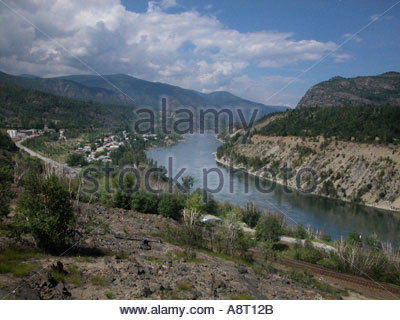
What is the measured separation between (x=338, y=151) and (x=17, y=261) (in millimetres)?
49932

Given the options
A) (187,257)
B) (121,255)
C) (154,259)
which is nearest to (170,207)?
(187,257)

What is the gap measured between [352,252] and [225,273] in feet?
27.6

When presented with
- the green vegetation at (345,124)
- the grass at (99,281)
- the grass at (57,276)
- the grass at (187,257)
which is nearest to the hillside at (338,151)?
the green vegetation at (345,124)

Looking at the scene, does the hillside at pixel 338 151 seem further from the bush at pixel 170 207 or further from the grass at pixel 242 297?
the grass at pixel 242 297

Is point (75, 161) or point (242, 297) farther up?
point (242, 297)

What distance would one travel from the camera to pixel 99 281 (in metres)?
6.66

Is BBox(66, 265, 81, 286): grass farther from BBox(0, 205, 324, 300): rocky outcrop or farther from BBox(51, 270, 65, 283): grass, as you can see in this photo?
BBox(51, 270, 65, 283): grass

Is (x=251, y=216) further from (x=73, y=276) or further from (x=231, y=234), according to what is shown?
(x=73, y=276)

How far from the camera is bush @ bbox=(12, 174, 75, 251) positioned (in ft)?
26.8

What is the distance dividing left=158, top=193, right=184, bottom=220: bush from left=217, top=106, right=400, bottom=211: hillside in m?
26.1

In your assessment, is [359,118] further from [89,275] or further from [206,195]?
[89,275]
